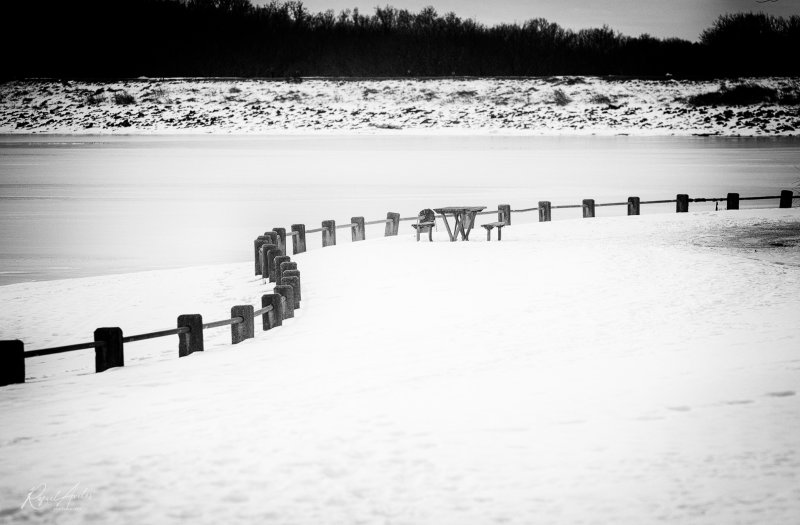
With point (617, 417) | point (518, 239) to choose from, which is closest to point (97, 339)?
point (617, 417)

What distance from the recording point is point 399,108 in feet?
246

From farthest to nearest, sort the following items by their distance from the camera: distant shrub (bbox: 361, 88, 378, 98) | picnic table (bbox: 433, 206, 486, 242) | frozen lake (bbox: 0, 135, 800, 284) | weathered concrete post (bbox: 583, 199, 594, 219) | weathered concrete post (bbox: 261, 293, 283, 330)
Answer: distant shrub (bbox: 361, 88, 378, 98), weathered concrete post (bbox: 583, 199, 594, 219), frozen lake (bbox: 0, 135, 800, 284), picnic table (bbox: 433, 206, 486, 242), weathered concrete post (bbox: 261, 293, 283, 330)

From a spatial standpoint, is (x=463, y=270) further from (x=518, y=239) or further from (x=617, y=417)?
(x=617, y=417)

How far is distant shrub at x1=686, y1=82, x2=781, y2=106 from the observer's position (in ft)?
233

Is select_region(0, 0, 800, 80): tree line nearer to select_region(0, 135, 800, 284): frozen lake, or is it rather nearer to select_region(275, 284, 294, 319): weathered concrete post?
select_region(0, 135, 800, 284): frozen lake

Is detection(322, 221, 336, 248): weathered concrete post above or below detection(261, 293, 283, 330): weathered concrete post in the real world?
above

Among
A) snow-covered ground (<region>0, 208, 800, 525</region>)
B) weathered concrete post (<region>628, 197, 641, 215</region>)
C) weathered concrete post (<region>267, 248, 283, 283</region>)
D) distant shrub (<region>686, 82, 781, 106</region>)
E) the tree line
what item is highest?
the tree line

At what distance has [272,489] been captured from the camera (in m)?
5.39

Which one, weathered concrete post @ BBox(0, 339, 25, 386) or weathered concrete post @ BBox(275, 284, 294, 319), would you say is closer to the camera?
weathered concrete post @ BBox(0, 339, 25, 386)

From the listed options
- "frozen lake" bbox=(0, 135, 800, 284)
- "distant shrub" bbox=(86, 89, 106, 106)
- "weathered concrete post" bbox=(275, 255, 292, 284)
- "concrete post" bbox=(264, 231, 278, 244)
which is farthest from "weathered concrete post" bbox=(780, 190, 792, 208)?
"distant shrub" bbox=(86, 89, 106, 106)

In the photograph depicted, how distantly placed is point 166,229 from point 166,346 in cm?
1239

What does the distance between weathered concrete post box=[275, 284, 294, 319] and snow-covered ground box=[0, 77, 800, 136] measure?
5842 cm

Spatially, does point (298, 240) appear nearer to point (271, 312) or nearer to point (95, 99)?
point (271, 312)

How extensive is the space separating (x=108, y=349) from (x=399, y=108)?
67817 mm
